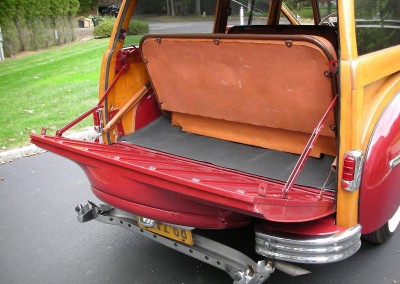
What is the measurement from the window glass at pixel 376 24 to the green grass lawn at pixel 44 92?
1.79m

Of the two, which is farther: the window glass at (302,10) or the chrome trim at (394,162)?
the window glass at (302,10)

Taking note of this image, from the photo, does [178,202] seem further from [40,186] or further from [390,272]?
[40,186]

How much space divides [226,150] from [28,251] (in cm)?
184

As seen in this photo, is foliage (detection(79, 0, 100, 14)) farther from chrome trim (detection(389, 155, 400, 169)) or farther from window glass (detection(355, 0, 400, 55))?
chrome trim (detection(389, 155, 400, 169))

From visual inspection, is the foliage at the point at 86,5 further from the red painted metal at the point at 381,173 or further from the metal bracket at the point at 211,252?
the red painted metal at the point at 381,173

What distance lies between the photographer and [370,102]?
8.29 ft

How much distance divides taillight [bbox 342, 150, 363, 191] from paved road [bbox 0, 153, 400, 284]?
3.27 ft

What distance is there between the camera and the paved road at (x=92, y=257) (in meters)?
3.09

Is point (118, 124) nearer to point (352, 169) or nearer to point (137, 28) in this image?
point (137, 28)

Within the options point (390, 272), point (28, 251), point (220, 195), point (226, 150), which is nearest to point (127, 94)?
point (226, 150)

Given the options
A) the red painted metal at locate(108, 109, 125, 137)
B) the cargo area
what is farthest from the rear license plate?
the red painted metal at locate(108, 109, 125, 137)

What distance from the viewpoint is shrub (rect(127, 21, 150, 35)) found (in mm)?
3572

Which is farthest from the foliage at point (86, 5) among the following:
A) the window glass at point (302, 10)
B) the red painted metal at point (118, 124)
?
the red painted metal at point (118, 124)

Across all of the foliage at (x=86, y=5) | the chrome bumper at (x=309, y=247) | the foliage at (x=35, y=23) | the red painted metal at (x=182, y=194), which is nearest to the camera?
the red painted metal at (x=182, y=194)
